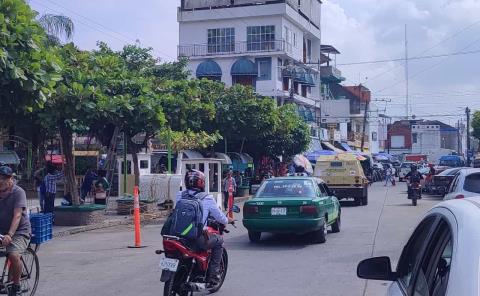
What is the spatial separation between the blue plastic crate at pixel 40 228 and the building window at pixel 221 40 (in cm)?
4738

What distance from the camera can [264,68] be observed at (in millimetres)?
56125

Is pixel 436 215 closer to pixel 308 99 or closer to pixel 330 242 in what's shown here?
pixel 330 242

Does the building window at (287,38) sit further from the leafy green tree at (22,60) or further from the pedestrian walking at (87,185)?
the leafy green tree at (22,60)

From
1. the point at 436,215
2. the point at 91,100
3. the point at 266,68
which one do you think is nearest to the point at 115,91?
the point at 91,100

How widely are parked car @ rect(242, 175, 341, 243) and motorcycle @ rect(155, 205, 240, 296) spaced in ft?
19.2

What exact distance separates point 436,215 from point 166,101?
2025 centimetres

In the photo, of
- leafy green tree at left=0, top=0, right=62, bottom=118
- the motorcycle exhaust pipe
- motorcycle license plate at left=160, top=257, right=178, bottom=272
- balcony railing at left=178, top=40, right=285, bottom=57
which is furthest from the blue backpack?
balcony railing at left=178, top=40, right=285, bottom=57

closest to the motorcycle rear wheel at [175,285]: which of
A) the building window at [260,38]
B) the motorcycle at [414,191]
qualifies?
the motorcycle at [414,191]

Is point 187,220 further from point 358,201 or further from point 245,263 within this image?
point 358,201

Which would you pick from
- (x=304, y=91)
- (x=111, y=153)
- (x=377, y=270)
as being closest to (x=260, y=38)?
(x=304, y=91)

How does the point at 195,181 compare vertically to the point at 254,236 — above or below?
above

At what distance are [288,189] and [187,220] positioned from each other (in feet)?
23.9

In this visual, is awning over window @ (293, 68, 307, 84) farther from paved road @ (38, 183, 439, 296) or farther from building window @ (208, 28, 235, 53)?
paved road @ (38, 183, 439, 296)

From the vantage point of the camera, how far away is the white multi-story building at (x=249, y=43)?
5588 cm
